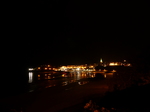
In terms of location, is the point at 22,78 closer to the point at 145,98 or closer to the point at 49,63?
the point at 145,98

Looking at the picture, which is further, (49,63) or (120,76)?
(49,63)

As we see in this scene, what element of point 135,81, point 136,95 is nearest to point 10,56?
point 135,81

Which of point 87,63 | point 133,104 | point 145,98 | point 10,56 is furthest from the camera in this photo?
point 87,63

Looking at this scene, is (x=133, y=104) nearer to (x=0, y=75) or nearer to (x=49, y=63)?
(x=0, y=75)

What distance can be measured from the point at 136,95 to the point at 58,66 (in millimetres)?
86458

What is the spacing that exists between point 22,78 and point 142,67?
15.9 m

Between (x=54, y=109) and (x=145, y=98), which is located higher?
(x=145, y=98)

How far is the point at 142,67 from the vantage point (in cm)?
1432

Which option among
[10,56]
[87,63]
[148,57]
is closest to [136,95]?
[148,57]

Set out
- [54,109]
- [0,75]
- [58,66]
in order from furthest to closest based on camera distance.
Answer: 1. [58,66]
2. [0,75]
3. [54,109]

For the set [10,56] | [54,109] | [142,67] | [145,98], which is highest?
[10,56]

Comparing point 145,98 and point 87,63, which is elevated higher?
point 87,63

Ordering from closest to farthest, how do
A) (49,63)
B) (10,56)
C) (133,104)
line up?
(133,104) < (10,56) < (49,63)

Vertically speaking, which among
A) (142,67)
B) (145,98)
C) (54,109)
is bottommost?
(54,109)
